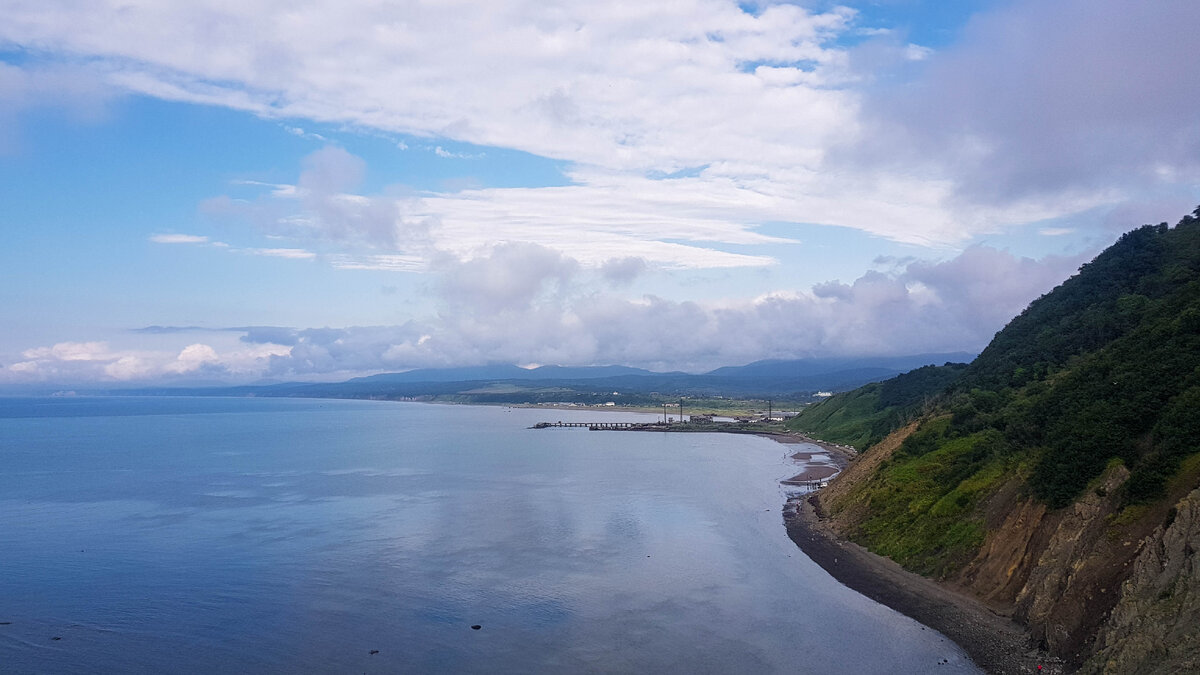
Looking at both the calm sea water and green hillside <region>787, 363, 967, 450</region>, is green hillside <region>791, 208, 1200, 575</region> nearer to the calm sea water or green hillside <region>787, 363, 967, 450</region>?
the calm sea water

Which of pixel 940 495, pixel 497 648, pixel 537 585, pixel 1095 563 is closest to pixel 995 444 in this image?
pixel 940 495

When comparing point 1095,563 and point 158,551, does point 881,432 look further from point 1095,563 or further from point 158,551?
point 158,551

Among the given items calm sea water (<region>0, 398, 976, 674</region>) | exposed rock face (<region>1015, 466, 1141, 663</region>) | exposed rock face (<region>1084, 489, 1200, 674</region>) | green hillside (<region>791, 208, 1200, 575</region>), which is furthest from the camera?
green hillside (<region>791, 208, 1200, 575</region>)

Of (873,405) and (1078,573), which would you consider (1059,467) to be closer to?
(1078,573)

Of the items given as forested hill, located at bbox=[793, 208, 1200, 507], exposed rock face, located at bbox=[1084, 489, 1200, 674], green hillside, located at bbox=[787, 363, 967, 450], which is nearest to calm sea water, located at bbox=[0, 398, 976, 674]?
exposed rock face, located at bbox=[1084, 489, 1200, 674]

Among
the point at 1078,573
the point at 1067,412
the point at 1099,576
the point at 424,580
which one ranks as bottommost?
the point at 424,580

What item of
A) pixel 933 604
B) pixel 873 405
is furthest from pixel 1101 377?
pixel 873 405
